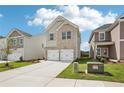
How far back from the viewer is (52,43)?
24391 millimetres

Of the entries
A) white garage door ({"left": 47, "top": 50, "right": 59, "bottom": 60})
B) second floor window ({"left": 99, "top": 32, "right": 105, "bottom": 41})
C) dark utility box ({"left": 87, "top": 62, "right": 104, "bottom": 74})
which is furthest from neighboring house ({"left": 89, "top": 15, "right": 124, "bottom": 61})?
dark utility box ({"left": 87, "top": 62, "right": 104, "bottom": 74})

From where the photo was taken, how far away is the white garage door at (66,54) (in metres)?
22.7

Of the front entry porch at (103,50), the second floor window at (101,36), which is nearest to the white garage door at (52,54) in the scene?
the front entry porch at (103,50)

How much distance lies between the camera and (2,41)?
25984 mm

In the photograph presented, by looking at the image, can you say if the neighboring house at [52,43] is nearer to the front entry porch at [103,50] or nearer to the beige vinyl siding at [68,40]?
the beige vinyl siding at [68,40]

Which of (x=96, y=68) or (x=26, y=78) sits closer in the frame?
(x=26, y=78)

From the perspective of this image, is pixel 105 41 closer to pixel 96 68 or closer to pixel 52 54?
pixel 52 54

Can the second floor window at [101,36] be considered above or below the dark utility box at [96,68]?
above

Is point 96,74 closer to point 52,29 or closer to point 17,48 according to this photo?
point 52,29

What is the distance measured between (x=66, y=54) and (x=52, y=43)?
8.85 feet

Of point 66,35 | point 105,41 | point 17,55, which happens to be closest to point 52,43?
point 66,35

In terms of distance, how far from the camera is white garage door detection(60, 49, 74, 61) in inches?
894

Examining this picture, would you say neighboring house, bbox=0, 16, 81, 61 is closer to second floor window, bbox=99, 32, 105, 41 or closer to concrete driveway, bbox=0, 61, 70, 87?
second floor window, bbox=99, 32, 105, 41

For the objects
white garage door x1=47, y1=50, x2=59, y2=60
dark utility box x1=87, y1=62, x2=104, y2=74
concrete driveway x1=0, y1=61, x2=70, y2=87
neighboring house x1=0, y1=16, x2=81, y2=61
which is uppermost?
neighboring house x1=0, y1=16, x2=81, y2=61
